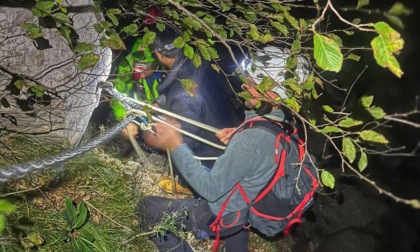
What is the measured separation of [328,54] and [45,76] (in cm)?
233

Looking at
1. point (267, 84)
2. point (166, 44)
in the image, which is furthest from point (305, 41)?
point (166, 44)

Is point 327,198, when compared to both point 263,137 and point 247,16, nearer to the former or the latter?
point 263,137

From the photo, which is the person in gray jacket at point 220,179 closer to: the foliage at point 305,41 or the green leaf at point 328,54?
the foliage at point 305,41

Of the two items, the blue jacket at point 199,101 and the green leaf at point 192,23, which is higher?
A: the green leaf at point 192,23

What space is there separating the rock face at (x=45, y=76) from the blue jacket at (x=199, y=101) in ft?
2.02

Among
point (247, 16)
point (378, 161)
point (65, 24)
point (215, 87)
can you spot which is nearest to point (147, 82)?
point (215, 87)

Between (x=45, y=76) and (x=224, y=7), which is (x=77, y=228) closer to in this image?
(x=45, y=76)

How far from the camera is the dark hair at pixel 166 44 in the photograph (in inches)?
143

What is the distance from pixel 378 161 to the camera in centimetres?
398

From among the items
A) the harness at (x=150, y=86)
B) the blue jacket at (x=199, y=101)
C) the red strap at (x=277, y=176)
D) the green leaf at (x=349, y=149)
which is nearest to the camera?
Answer: the green leaf at (x=349, y=149)

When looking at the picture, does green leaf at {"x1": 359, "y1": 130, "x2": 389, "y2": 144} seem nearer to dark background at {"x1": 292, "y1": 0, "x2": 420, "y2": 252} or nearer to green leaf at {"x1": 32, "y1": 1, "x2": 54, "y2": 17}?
dark background at {"x1": 292, "y1": 0, "x2": 420, "y2": 252}

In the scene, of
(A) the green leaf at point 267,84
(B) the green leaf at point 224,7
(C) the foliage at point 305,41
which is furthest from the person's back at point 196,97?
(A) the green leaf at point 267,84

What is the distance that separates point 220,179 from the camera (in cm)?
303

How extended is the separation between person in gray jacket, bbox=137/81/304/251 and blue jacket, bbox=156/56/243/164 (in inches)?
7.2
